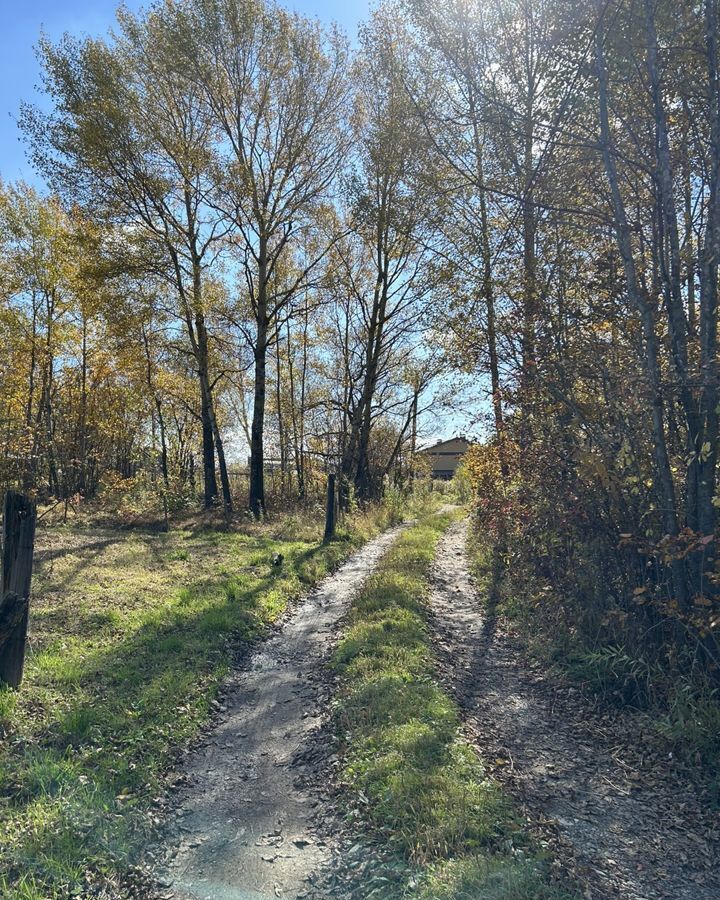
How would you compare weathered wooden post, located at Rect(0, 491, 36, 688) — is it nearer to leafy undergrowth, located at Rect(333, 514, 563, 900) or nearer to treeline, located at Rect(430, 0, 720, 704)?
leafy undergrowth, located at Rect(333, 514, 563, 900)

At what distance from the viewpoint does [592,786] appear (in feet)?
12.5

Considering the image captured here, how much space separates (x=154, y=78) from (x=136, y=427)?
17.3m

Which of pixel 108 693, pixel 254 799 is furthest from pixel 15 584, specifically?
pixel 254 799

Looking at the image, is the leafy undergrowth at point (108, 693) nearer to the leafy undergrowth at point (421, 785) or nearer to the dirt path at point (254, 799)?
the dirt path at point (254, 799)

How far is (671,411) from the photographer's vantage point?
15.6 feet

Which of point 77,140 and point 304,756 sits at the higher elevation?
point 77,140

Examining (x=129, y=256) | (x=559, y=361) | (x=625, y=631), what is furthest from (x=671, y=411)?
(x=129, y=256)

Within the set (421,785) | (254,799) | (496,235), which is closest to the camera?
(421,785)

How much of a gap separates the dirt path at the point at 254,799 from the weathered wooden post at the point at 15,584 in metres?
1.86

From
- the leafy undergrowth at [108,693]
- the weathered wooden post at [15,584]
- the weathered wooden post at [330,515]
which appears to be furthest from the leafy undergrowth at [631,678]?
the weathered wooden post at [330,515]

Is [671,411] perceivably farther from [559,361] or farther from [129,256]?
[129,256]

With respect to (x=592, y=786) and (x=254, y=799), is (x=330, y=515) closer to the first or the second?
(x=254, y=799)

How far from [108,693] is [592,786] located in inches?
159

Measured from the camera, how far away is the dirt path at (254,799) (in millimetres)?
2971
